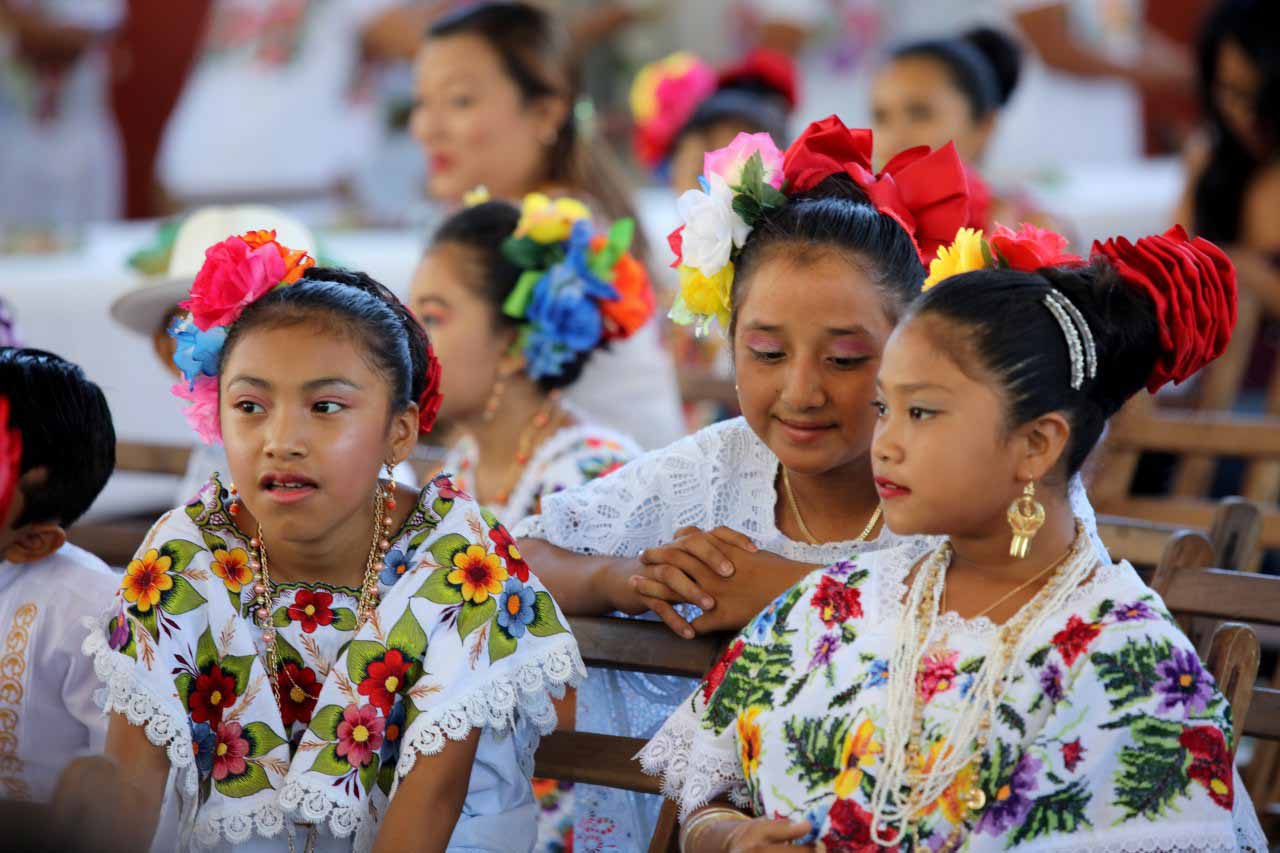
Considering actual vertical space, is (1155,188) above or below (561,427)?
above

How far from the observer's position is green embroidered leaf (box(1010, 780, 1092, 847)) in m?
1.49

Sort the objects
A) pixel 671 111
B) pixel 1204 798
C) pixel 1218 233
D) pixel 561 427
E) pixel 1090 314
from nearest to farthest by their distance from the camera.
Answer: pixel 1204 798 → pixel 1090 314 → pixel 561 427 → pixel 1218 233 → pixel 671 111

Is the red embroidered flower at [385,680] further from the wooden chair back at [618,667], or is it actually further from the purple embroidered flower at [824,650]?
the purple embroidered flower at [824,650]

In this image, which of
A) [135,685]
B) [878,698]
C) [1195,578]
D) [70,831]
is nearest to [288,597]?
[135,685]

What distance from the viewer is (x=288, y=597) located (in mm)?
1861

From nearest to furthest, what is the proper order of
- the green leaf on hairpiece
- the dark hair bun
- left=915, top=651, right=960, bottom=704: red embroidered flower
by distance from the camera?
left=915, top=651, right=960, bottom=704: red embroidered flower
the green leaf on hairpiece
the dark hair bun

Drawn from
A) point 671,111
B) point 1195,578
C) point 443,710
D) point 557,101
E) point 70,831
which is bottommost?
point 70,831

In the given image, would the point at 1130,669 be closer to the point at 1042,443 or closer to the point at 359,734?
the point at 1042,443

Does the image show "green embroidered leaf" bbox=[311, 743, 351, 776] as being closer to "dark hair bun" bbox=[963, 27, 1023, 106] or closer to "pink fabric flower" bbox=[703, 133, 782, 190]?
"pink fabric flower" bbox=[703, 133, 782, 190]

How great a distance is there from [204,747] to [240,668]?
10 centimetres

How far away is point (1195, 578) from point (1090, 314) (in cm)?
48

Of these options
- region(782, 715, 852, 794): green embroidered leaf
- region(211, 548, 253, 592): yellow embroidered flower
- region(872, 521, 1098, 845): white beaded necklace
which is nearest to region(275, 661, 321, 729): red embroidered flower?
region(211, 548, 253, 592): yellow embroidered flower

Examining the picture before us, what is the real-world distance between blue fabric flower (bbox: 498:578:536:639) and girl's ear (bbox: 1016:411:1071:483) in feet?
1.94

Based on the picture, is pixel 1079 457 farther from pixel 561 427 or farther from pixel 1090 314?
pixel 561 427
